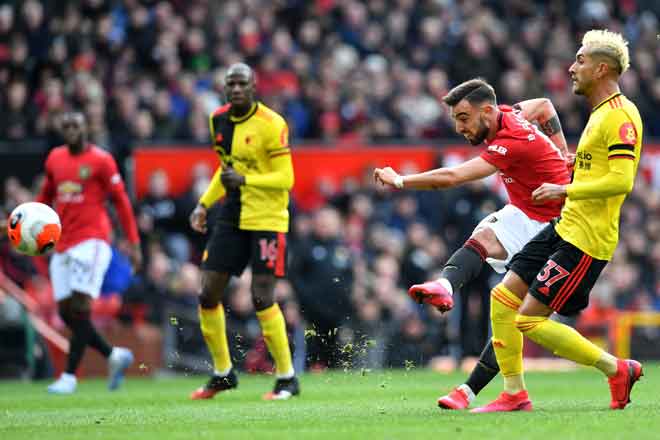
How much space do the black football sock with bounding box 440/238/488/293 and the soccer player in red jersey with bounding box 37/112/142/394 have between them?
459 cm

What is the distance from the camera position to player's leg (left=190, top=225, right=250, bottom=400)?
1158 centimetres

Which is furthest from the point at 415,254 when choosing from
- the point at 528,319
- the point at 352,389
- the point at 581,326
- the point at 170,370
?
the point at 528,319

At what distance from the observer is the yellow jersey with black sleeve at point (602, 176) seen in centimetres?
837

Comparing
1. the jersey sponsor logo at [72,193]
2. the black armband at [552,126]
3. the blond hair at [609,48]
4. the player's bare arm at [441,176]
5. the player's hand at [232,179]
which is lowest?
the jersey sponsor logo at [72,193]

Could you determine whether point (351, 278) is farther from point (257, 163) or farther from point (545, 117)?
point (545, 117)

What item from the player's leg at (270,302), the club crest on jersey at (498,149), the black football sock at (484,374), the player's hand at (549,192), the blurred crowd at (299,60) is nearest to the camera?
the player's hand at (549,192)

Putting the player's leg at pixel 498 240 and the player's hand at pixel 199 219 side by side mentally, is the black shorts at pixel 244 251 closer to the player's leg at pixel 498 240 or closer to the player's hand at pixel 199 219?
the player's hand at pixel 199 219

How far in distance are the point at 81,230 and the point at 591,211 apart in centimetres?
596

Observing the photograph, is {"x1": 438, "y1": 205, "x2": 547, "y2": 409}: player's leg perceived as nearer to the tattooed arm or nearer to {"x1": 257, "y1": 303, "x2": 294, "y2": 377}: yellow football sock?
the tattooed arm

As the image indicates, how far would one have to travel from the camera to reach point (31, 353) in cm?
1538

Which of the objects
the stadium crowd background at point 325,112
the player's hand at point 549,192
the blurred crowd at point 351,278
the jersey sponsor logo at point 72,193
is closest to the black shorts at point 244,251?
the jersey sponsor logo at point 72,193

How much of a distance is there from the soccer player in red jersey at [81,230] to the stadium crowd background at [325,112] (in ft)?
6.93

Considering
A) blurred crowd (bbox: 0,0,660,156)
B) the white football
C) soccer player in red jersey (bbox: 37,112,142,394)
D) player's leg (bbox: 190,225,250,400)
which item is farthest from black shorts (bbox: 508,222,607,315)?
blurred crowd (bbox: 0,0,660,156)

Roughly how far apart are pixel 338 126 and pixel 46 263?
15.7 ft
